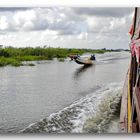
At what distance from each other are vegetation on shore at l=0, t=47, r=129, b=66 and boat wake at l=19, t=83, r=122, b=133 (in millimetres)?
286

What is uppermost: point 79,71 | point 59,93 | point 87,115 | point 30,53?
point 30,53

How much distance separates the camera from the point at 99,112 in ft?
8.03

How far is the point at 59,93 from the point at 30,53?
298mm

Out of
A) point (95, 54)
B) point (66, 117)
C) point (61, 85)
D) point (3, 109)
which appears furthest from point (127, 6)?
point (3, 109)

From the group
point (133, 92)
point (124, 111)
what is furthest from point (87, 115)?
point (133, 92)

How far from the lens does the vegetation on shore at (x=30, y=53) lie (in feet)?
7.46

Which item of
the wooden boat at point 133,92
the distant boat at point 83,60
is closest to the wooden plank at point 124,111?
the wooden boat at point 133,92

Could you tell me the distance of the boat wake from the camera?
2.19 meters

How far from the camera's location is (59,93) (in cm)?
230

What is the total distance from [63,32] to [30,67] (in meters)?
0.29

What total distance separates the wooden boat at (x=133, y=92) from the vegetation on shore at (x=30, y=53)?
0.77 feet

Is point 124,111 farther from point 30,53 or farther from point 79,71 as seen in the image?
point 30,53

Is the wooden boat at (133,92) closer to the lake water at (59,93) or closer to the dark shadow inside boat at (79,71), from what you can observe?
the lake water at (59,93)

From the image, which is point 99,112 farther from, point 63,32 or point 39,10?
point 39,10
